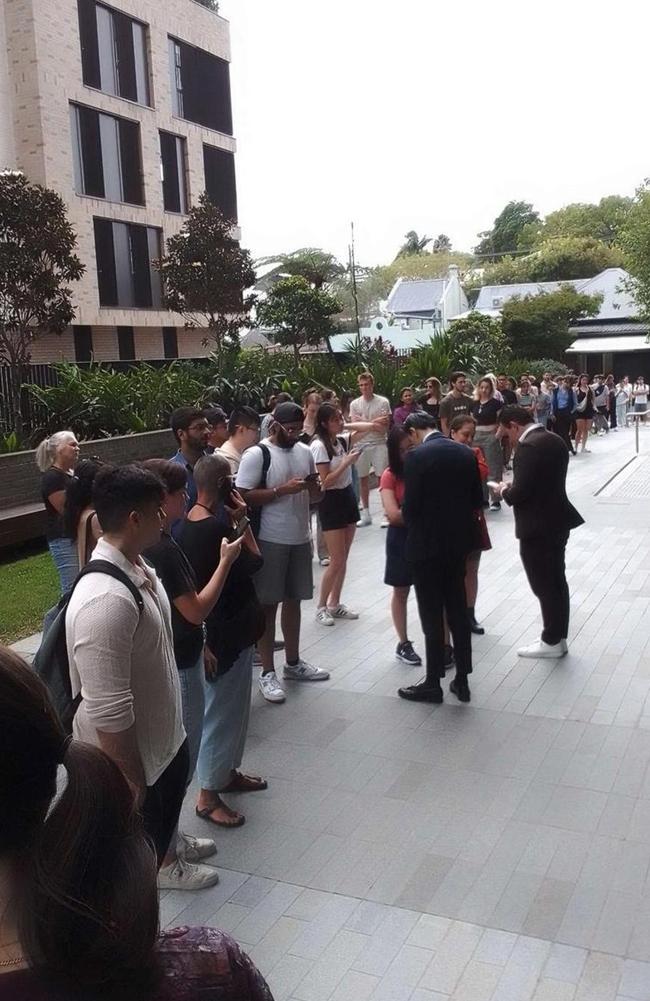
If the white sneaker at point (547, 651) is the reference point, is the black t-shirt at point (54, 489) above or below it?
above

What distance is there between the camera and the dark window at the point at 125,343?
29188 mm

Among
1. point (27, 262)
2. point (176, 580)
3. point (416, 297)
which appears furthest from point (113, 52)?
point (416, 297)

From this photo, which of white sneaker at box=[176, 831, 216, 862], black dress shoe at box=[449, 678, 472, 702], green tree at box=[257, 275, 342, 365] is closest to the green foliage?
green tree at box=[257, 275, 342, 365]

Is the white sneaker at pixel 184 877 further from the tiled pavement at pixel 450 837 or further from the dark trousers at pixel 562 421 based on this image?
the dark trousers at pixel 562 421

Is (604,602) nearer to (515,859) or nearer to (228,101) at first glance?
(515,859)

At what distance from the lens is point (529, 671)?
248 inches

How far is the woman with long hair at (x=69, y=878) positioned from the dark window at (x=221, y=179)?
3219cm

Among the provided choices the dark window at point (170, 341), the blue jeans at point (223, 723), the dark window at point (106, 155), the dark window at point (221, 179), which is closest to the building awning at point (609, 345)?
the dark window at point (221, 179)

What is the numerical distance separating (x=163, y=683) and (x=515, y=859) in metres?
1.90

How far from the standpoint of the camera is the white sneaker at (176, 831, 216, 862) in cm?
404

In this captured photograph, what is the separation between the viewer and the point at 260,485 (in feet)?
19.8

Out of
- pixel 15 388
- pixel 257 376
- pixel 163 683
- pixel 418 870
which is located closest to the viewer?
pixel 163 683

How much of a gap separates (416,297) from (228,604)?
6390cm

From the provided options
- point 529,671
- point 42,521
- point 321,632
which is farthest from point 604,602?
point 42,521
